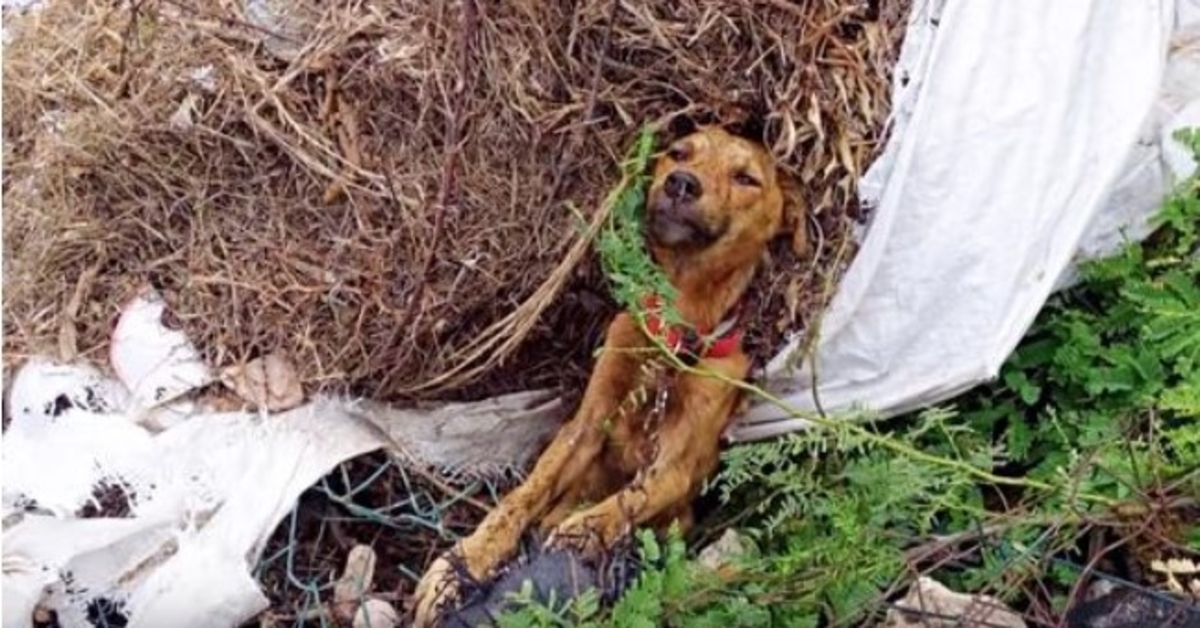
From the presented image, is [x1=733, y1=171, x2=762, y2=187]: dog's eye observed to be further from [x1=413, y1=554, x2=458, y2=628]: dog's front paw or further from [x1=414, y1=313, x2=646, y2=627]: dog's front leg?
[x1=413, y1=554, x2=458, y2=628]: dog's front paw

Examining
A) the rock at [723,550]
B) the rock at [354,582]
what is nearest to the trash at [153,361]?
the rock at [354,582]

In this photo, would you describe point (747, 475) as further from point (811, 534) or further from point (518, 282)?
point (518, 282)

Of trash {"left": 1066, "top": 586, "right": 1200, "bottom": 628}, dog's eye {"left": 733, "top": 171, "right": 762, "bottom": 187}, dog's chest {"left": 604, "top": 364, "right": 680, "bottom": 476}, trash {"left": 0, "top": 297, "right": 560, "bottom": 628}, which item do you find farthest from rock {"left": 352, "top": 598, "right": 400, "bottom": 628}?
trash {"left": 1066, "top": 586, "right": 1200, "bottom": 628}

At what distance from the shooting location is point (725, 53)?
4309 millimetres

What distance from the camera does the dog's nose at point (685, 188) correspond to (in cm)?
413

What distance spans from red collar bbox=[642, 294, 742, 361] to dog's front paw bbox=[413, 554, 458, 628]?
0.60m

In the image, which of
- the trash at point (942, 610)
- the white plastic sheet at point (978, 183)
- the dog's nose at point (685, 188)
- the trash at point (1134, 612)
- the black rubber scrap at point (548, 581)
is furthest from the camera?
the white plastic sheet at point (978, 183)

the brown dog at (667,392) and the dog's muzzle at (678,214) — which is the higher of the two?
the dog's muzzle at (678,214)

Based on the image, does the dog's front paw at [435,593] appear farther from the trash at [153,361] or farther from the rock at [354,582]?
the trash at [153,361]

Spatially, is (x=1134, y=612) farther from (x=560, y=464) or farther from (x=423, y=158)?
(x=423, y=158)

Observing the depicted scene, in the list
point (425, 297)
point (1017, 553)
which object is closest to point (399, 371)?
point (425, 297)

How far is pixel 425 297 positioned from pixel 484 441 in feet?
1.23

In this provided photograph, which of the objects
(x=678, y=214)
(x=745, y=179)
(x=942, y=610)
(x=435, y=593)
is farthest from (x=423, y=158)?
(x=942, y=610)

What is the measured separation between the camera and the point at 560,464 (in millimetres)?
4301
